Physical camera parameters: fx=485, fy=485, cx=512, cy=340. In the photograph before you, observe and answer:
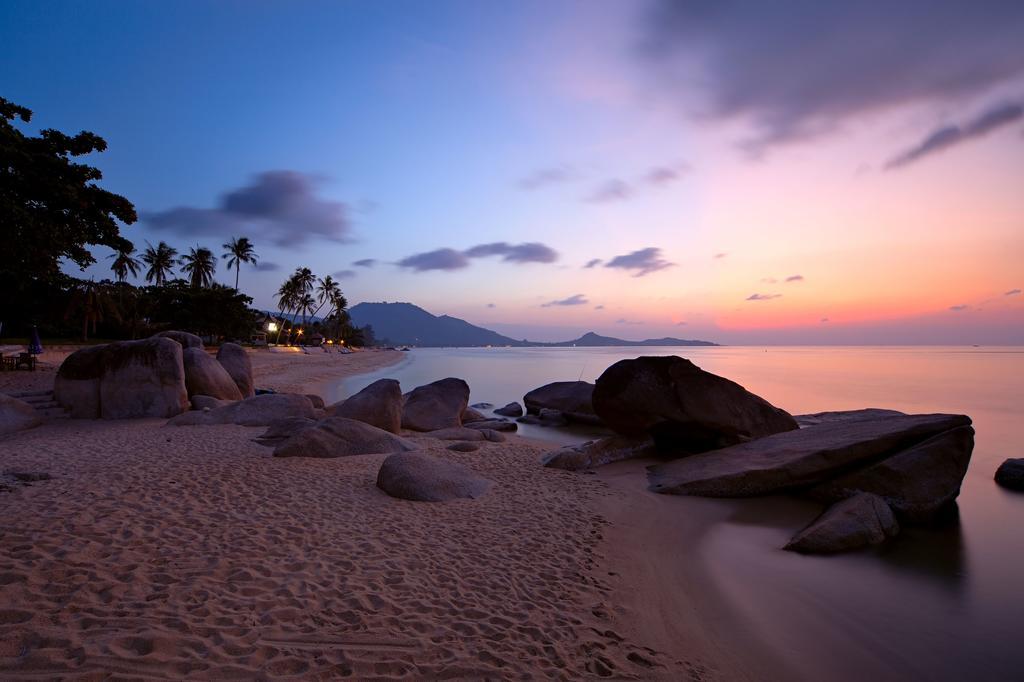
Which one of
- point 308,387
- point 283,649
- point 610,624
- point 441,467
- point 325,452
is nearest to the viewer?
point 283,649

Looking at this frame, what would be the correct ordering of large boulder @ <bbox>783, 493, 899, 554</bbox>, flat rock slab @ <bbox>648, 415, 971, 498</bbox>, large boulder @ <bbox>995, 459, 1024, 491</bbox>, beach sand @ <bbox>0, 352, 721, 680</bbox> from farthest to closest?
large boulder @ <bbox>995, 459, 1024, 491</bbox> → flat rock slab @ <bbox>648, 415, 971, 498</bbox> → large boulder @ <bbox>783, 493, 899, 554</bbox> → beach sand @ <bbox>0, 352, 721, 680</bbox>

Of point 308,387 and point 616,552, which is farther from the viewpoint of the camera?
point 308,387

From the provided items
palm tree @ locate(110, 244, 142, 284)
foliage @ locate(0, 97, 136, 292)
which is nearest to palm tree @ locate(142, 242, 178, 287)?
palm tree @ locate(110, 244, 142, 284)

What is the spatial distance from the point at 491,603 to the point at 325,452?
746 cm

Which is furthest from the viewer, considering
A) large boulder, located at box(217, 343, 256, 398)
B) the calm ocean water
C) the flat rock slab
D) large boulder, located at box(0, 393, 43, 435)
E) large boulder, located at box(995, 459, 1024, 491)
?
large boulder, located at box(217, 343, 256, 398)

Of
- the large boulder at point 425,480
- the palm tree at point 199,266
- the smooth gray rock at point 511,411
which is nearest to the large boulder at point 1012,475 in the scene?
the large boulder at point 425,480

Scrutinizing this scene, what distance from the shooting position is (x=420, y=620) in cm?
459

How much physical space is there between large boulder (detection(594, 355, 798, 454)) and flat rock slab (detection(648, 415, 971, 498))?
1.73m

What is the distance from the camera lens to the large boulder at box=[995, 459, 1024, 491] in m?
11.5

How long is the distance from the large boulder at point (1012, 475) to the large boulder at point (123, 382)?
922 inches

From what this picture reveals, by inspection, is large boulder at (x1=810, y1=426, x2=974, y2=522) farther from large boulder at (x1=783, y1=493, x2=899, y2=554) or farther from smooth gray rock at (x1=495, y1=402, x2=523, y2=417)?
smooth gray rock at (x1=495, y1=402, x2=523, y2=417)

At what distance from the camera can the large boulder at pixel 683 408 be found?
12.7 metres

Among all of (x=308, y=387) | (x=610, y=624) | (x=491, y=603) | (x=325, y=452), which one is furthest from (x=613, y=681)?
(x=308, y=387)

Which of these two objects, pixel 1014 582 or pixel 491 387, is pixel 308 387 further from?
pixel 1014 582
